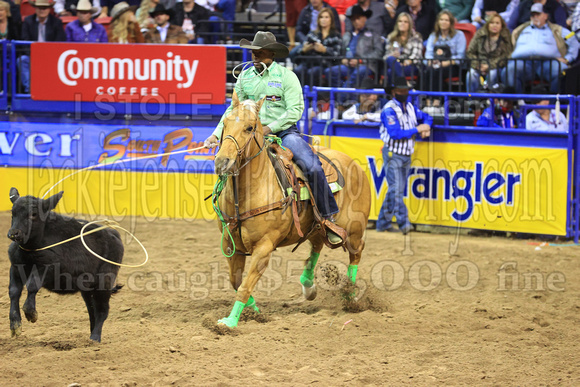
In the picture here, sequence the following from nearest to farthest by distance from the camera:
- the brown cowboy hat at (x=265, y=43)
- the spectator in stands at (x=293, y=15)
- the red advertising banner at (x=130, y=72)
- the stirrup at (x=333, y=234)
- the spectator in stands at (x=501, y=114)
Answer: the brown cowboy hat at (x=265, y=43) → the stirrup at (x=333, y=234) → the spectator in stands at (x=501, y=114) → the red advertising banner at (x=130, y=72) → the spectator in stands at (x=293, y=15)

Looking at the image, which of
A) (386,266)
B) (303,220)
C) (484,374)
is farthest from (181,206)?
(484,374)

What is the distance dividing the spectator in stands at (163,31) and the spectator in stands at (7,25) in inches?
91.0

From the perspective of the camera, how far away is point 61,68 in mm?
11828

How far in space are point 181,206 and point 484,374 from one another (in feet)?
23.9

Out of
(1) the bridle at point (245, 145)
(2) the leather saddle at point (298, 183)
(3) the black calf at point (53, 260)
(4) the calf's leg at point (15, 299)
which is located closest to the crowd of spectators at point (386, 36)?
(2) the leather saddle at point (298, 183)

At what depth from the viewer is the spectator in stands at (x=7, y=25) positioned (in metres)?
12.9

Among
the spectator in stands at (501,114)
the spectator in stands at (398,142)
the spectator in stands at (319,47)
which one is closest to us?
the spectator in stands at (398,142)

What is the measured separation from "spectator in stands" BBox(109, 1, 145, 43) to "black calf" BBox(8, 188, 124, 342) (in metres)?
6.66

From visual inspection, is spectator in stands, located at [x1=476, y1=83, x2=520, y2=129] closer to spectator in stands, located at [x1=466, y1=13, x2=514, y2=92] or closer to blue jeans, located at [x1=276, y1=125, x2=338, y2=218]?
spectator in stands, located at [x1=466, y1=13, x2=514, y2=92]

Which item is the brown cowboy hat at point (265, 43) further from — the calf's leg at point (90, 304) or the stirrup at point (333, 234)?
the calf's leg at point (90, 304)

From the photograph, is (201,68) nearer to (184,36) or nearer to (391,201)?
(184,36)

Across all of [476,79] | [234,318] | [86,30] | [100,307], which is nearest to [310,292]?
[234,318]

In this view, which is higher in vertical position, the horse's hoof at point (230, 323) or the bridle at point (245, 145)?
the bridle at point (245, 145)

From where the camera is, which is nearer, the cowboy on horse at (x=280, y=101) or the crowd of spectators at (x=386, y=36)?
the cowboy on horse at (x=280, y=101)
